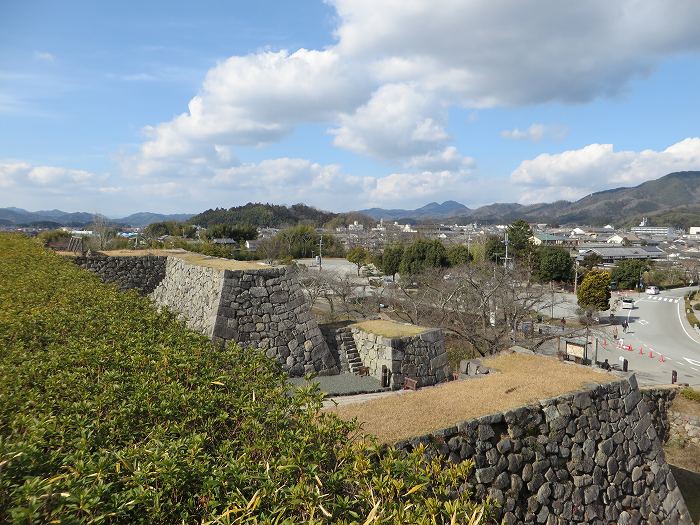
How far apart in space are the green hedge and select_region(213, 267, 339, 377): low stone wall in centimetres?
459

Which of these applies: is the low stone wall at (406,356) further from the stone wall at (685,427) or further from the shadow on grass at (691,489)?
the stone wall at (685,427)

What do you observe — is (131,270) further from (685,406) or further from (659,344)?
(659,344)

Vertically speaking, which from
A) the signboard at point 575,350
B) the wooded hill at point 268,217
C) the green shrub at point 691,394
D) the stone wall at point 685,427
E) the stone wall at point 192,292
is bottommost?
the stone wall at point 685,427

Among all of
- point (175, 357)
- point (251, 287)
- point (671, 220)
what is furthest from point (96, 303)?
point (671, 220)

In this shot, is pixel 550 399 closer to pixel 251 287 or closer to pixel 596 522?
pixel 596 522

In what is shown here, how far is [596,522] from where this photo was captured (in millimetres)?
5707

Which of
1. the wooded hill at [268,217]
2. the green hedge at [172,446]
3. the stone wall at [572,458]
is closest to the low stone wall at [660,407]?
the stone wall at [572,458]

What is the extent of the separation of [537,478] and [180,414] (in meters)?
4.38

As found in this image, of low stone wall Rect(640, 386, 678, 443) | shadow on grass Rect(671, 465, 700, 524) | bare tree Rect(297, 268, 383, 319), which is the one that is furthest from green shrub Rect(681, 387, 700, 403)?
bare tree Rect(297, 268, 383, 319)

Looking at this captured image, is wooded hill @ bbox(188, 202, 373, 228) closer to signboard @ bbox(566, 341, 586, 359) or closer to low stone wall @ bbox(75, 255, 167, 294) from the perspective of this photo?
low stone wall @ bbox(75, 255, 167, 294)

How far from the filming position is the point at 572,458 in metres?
5.75

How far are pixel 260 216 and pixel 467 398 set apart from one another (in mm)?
109384

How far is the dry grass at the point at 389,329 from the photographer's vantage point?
10.2 metres

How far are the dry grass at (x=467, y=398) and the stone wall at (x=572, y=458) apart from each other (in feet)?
0.49
